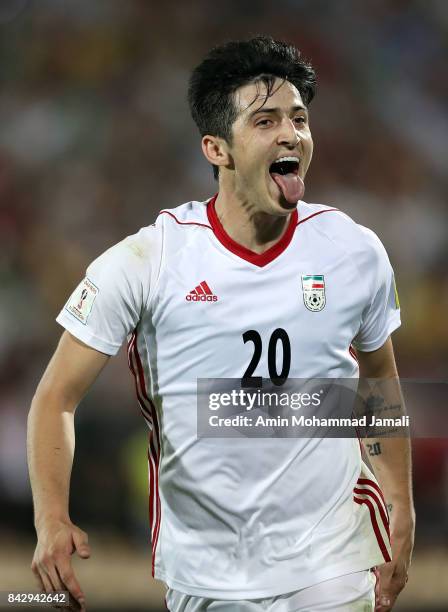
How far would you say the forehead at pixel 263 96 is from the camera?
3.02 m

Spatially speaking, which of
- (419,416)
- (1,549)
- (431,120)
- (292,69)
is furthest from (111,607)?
(431,120)

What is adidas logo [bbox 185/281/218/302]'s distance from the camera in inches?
115

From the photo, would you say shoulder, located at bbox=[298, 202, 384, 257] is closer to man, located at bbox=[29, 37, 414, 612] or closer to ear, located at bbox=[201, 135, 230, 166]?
man, located at bbox=[29, 37, 414, 612]

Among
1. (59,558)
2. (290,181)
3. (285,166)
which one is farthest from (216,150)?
(59,558)

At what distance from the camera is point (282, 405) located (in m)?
2.91

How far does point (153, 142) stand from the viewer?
7.87 metres

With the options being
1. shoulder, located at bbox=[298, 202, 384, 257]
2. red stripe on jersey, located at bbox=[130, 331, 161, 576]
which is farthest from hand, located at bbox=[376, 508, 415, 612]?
shoulder, located at bbox=[298, 202, 384, 257]

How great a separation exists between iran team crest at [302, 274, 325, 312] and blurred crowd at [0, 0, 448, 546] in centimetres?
347

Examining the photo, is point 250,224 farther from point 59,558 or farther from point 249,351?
point 59,558

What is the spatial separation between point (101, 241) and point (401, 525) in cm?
468

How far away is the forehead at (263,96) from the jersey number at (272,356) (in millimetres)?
694

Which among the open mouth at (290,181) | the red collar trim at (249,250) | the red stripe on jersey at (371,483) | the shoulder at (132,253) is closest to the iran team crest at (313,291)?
the red collar trim at (249,250)

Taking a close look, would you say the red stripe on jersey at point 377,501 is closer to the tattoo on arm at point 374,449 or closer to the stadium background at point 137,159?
the tattoo on arm at point 374,449

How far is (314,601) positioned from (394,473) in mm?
559
